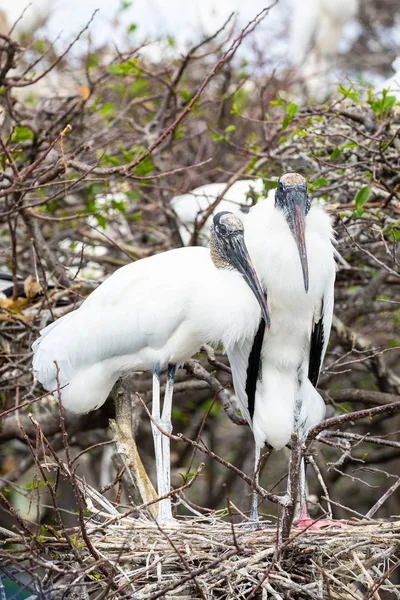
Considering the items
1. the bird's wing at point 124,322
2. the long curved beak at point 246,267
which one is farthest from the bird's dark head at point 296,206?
the bird's wing at point 124,322

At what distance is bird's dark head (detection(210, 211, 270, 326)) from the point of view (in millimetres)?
3877

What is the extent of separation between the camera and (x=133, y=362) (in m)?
4.09

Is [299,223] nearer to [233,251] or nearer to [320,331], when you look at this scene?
[233,251]

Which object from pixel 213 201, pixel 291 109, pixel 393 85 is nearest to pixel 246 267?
pixel 291 109

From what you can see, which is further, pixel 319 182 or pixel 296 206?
pixel 319 182

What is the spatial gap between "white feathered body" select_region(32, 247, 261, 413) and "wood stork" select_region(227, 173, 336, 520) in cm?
15

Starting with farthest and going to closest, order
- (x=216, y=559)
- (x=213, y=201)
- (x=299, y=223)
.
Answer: (x=213, y=201), (x=299, y=223), (x=216, y=559)

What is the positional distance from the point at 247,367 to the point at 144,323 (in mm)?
522

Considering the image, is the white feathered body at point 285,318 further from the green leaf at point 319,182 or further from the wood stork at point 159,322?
the green leaf at point 319,182

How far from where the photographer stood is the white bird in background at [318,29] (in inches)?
405

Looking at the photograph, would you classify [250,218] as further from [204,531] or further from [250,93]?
[250,93]

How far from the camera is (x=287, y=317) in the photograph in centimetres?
403

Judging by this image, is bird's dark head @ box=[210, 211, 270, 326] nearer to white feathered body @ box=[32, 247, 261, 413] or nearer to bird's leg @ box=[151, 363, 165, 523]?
white feathered body @ box=[32, 247, 261, 413]

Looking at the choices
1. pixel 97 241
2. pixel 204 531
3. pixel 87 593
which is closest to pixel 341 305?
pixel 97 241
